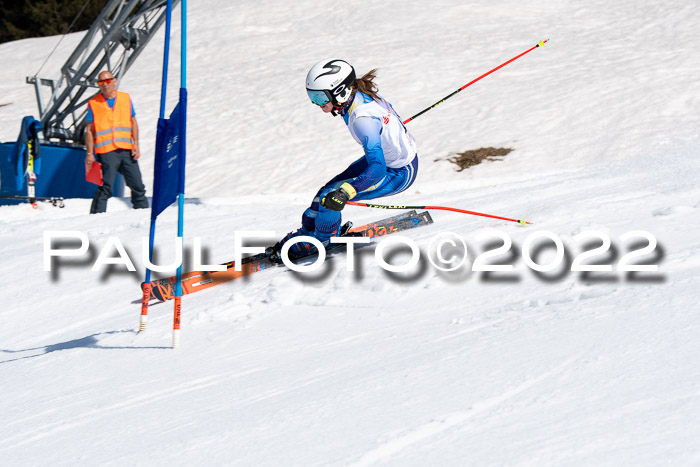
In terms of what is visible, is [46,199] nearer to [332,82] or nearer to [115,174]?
[115,174]

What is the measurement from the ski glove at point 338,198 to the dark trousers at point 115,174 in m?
4.87

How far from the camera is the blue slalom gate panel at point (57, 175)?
12156 millimetres

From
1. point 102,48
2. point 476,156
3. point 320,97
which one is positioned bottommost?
point 320,97

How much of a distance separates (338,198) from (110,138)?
5.13m

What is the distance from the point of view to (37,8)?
3891cm

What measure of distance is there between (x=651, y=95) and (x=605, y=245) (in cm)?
856

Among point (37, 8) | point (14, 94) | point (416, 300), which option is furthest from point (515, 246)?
point (37, 8)

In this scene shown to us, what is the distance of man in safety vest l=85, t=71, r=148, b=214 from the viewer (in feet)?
31.3

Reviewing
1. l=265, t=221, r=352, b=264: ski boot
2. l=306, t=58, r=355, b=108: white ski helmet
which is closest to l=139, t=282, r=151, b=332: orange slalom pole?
l=265, t=221, r=352, b=264: ski boot

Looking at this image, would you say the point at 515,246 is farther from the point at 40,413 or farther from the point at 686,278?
the point at 40,413

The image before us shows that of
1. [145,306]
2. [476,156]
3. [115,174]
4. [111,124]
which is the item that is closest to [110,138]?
[111,124]

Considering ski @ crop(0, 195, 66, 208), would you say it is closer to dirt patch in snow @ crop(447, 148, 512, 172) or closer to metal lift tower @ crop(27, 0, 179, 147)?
metal lift tower @ crop(27, 0, 179, 147)

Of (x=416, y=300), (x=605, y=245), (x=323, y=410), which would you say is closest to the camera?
(x=323, y=410)

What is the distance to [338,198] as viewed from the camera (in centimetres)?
548
